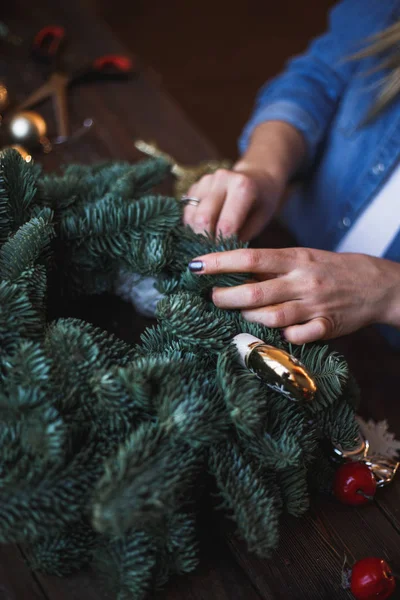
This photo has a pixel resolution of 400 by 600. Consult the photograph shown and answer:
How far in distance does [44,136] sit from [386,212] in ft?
1.92

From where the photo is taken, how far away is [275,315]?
21.5 inches

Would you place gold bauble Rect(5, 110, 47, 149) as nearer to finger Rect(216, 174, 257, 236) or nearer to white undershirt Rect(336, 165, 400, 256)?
finger Rect(216, 174, 257, 236)

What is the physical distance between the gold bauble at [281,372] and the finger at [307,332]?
0.07m

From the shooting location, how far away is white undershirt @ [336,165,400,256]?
2.95ft

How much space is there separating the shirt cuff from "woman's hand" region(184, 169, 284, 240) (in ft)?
0.80

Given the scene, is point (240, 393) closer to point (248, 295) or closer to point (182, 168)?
point (248, 295)

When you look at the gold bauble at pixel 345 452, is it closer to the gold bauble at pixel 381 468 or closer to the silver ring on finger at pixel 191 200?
the gold bauble at pixel 381 468

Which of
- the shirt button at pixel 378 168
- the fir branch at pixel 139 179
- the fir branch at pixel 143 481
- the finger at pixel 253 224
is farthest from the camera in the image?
the shirt button at pixel 378 168

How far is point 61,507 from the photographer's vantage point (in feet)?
1.32

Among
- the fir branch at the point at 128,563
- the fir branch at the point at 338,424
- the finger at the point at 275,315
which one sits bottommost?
the fir branch at the point at 128,563

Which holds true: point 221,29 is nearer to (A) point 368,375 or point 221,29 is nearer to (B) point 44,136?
(B) point 44,136

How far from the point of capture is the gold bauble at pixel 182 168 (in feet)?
2.70

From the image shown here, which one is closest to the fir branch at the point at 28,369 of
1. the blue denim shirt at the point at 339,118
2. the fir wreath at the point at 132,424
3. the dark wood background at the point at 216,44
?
the fir wreath at the point at 132,424

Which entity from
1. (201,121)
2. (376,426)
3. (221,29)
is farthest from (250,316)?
(221,29)
